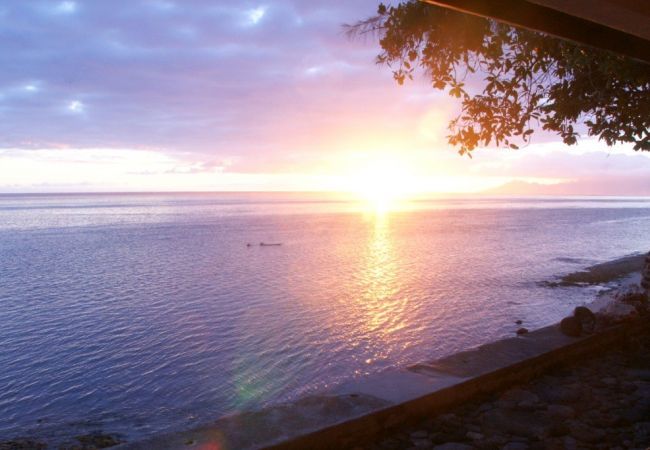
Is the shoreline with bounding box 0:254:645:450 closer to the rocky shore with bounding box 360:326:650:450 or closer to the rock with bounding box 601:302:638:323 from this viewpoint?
the rocky shore with bounding box 360:326:650:450

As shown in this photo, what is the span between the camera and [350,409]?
197 inches

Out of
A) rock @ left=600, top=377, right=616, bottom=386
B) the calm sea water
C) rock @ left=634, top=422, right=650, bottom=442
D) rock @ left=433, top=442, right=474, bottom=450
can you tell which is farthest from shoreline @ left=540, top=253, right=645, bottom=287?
rock @ left=433, top=442, right=474, bottom=450

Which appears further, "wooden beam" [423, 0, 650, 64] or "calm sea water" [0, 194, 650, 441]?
"calm sea water" [0, 194, 650, 441]

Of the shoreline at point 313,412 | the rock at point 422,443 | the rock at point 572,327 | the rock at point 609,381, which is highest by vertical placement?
the rock at point 572,327

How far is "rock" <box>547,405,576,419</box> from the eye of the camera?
5.40 m

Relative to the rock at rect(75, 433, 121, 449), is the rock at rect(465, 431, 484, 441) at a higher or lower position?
higher

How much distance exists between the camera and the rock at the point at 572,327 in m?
7.46

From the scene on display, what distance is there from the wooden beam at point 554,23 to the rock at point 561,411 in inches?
141

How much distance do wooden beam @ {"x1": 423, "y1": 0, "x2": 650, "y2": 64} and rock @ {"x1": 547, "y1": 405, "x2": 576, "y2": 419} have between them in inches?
141

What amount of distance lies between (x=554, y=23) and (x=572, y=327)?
16.8 feet

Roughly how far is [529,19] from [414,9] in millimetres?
5316

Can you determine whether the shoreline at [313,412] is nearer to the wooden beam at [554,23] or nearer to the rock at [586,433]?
the rock at [586,433]

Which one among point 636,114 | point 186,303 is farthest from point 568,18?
point 186,303

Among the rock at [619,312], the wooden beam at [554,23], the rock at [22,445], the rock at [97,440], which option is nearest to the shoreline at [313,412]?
the rock at [619,312]
